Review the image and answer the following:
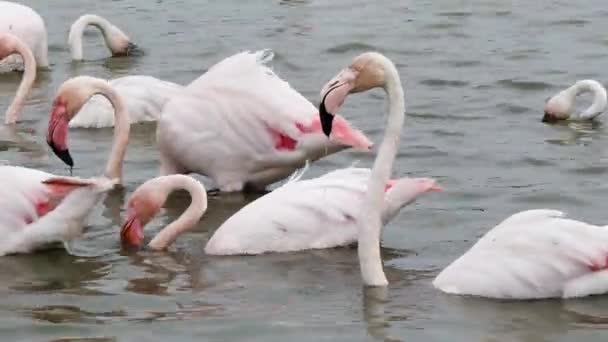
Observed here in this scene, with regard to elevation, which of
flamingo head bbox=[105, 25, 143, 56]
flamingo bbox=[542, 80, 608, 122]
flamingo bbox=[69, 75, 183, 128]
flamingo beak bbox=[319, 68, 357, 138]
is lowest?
→ flamingo head bbox=[105, 25, 143, 56]

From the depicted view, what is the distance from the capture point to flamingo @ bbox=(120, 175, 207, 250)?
26.9 ft

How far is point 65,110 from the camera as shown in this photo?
8867 mm

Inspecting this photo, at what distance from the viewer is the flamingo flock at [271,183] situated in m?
7.00

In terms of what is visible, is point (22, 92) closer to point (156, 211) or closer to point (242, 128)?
point (242, 128)

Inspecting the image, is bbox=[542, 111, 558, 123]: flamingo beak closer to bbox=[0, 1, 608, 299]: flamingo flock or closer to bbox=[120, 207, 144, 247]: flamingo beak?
bbox=[0, 1, 608, 299]: flamingo flock

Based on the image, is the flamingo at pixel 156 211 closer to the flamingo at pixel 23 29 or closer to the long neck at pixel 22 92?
the long neck at pixel 22 92

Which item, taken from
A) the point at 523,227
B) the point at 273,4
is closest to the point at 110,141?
the point at 523,227

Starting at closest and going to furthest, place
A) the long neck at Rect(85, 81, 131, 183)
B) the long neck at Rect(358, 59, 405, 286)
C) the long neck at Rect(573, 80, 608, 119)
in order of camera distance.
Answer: the long neck at Rect(358, 59, 405, 286) < the long neck at Rect(85, 81, 131, 183) < the long neck at Rect(573, 80, 608, 119)

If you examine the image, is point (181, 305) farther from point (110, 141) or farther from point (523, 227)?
point (110, 141)

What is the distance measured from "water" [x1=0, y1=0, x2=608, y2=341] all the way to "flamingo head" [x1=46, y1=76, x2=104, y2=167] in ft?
1.64

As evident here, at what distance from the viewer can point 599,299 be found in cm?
704

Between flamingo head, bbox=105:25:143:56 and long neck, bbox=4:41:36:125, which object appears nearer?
long neck, bbox=4:41:36:125

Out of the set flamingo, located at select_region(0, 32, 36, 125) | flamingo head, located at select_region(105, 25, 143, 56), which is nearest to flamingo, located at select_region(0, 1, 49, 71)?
flamingo head, located at select_region(105, 25, 143, 56)

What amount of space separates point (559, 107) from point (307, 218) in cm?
349
